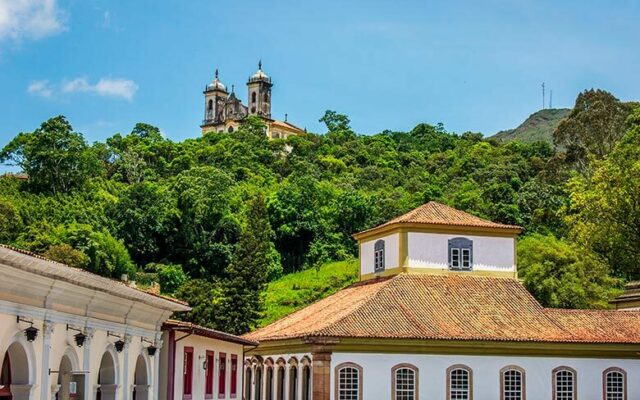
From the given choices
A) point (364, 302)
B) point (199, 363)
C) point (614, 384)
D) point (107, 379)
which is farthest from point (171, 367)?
point (614, 384)

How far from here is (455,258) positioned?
4678 cm

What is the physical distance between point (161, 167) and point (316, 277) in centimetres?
2654

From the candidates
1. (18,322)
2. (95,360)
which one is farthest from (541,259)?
(18,322)

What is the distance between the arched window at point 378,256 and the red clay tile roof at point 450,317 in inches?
53.1

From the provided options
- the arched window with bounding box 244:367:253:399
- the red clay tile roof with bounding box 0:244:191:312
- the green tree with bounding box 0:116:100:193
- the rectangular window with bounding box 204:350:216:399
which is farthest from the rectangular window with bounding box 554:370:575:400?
the green tree with bounding box 0:116:100:193

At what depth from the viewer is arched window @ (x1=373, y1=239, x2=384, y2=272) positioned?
158 ft

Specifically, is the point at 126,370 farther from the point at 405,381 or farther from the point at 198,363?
the point at 405,381

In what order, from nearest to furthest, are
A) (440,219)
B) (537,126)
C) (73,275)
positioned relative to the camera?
(73,275) < (440,219) < (537,126)

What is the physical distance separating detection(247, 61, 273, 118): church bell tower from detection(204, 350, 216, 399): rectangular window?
104807 mm

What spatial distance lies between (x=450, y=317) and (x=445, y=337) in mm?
2278

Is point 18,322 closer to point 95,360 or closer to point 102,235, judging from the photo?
point 95,360

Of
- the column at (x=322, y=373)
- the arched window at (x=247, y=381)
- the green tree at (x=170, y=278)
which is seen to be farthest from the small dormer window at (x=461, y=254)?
the green tree at (x=170, y=278)

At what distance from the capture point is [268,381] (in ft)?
150

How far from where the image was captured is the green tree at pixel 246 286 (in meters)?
63.7
